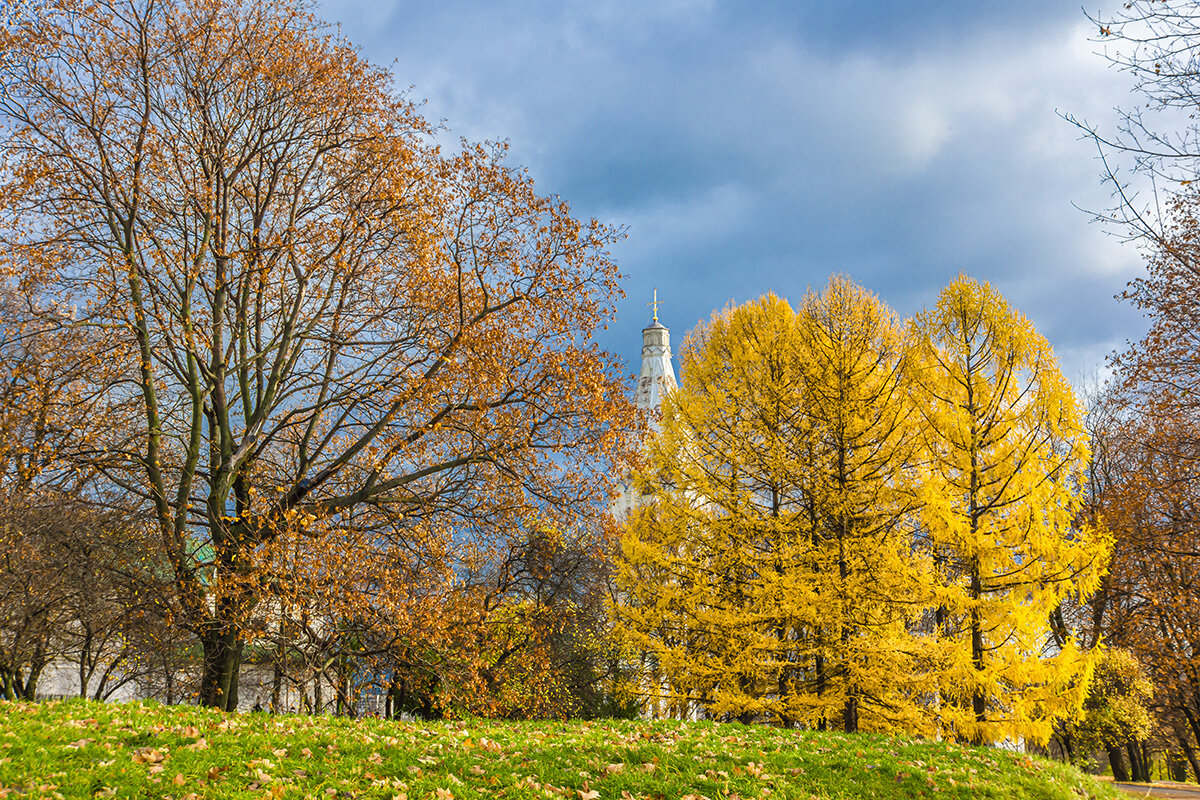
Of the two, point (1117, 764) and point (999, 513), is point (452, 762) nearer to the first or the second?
point (999, 513)

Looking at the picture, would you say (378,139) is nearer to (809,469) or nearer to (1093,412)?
(809,469)

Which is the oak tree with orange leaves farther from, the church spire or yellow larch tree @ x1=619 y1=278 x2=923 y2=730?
the church spire

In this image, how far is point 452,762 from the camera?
22.9ft

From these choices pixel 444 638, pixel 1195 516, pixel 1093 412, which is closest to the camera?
pixel 444 638

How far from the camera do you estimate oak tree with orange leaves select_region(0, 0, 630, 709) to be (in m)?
11.7

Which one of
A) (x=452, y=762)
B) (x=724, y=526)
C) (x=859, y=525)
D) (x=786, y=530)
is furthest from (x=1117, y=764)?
(x=452, y=762)

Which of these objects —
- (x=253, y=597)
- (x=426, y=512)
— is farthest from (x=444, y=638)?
(x=253, y=597)

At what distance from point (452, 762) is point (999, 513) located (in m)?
10.9

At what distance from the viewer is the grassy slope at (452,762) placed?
5891 millimetres

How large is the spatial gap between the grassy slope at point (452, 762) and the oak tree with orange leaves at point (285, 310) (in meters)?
3.58

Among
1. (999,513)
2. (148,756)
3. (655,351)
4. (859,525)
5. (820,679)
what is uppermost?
(655,351)

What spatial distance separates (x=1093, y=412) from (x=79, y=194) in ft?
→ 95.7

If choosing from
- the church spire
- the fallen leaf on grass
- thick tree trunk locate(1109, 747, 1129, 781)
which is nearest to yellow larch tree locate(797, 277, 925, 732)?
the fallen leaf on grass

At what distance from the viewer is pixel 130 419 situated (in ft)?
42.4
